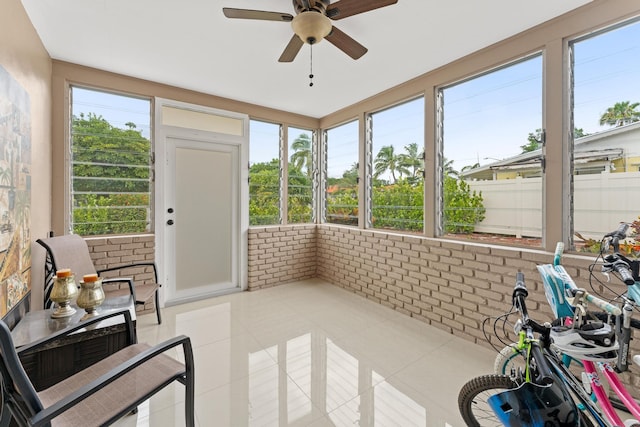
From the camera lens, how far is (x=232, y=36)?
93.7 inches

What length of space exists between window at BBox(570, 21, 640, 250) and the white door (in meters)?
3.66

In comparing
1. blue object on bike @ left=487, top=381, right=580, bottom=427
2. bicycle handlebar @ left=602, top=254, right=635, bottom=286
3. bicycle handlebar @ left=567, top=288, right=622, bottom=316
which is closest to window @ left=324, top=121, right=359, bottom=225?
bicycle handlebar @ left=602, top=254, right=635, bottom=286

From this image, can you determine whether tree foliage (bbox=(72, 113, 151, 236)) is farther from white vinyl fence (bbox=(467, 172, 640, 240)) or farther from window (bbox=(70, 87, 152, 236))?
white vinyl fence (bbox=(467, 172, 640, 240))

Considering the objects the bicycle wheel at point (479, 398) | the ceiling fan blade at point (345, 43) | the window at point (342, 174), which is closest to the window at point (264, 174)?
the window at point (342, 174)

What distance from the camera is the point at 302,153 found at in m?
4.60

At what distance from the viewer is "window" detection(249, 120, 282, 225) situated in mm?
A: 4125

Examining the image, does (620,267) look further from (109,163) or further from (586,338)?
(109,163)

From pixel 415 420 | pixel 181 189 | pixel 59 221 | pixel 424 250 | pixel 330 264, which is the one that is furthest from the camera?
pixel 330 264

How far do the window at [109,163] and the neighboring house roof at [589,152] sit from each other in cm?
382

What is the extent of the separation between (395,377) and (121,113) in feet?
12.5

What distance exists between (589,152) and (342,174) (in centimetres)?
284

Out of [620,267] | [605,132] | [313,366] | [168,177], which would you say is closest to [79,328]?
[313,366]

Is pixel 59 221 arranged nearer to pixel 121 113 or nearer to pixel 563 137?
pixel 121 113

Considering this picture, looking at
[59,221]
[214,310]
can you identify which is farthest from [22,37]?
[214,310]
